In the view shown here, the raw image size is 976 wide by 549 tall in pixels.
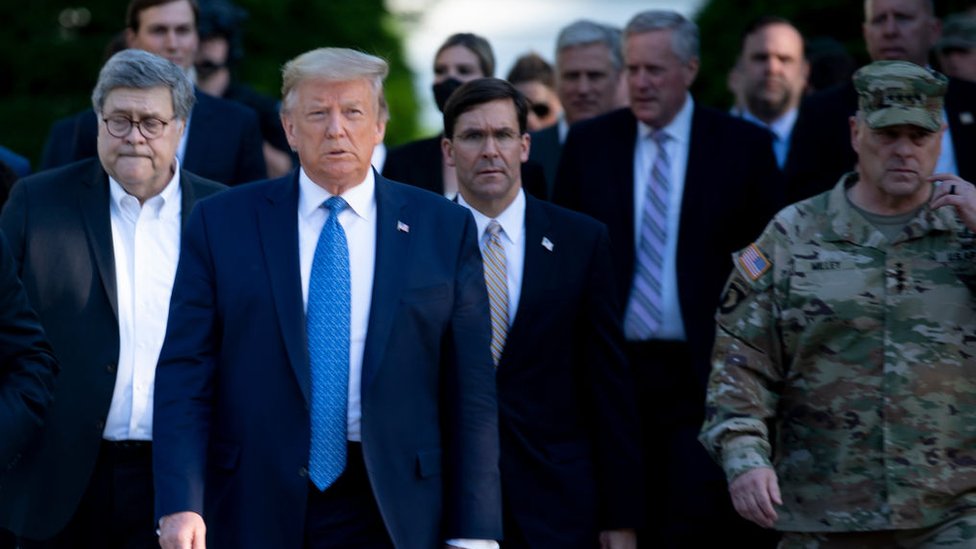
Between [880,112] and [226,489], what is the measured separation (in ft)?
8.30

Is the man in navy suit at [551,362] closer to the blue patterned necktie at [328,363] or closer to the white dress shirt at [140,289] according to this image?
the white dress shirt at [140,289]

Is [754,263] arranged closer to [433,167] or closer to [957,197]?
[957,197]

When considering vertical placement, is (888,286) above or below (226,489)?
above

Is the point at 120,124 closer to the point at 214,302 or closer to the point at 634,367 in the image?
the point at 214,302

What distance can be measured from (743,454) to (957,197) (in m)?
1.10

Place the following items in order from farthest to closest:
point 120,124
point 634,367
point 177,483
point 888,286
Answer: point 634,367 < point 120,124 < point 888,286 < point 177,483

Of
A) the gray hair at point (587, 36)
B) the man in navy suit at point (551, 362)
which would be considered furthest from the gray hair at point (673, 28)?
the man in navy suit at point (551, 362)

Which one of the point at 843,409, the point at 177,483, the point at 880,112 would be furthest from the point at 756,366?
the point at 177,483

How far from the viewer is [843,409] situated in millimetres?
6316

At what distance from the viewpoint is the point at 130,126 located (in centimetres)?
707

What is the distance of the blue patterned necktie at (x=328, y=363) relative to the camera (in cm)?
575

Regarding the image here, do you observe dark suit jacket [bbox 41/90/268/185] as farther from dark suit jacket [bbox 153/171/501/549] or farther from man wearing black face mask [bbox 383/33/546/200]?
dark suit jacket [bbox 153/171/501/549]

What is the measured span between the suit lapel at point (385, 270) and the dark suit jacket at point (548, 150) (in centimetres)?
376

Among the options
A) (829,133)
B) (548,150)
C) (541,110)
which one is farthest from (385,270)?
(541,110)
